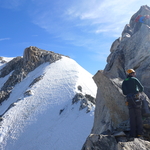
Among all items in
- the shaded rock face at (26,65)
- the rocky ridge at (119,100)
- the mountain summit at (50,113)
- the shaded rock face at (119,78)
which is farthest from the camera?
the shaded rock face at (26,65)

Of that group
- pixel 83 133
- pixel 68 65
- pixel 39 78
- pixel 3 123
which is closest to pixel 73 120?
pixel 83 133

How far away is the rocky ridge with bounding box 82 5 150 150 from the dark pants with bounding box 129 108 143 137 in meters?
0.29

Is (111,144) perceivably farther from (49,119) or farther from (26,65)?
(26,65)

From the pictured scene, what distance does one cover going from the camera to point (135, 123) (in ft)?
21.9

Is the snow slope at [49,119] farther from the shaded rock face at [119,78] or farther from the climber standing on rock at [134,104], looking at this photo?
the climber standing on rock at [134,104]

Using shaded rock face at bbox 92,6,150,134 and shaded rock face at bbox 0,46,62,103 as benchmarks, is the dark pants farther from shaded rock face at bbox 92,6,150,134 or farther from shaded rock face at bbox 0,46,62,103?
shaded rock face at bbox 0,46,62,103

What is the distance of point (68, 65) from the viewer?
4747cm

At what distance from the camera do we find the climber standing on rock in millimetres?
6555

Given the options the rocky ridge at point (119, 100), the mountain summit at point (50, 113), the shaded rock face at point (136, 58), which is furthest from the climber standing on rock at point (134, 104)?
the mountain summit at point (50, 113)

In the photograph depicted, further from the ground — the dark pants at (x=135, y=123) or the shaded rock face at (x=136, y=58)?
the shaded rock face at (x=136, y=58)

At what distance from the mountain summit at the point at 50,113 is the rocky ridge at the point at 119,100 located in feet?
32.6

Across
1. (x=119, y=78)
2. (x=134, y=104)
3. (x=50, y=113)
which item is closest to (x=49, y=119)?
(x=50, y=113)

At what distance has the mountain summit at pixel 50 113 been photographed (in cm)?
2089

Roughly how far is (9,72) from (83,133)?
150 ft
